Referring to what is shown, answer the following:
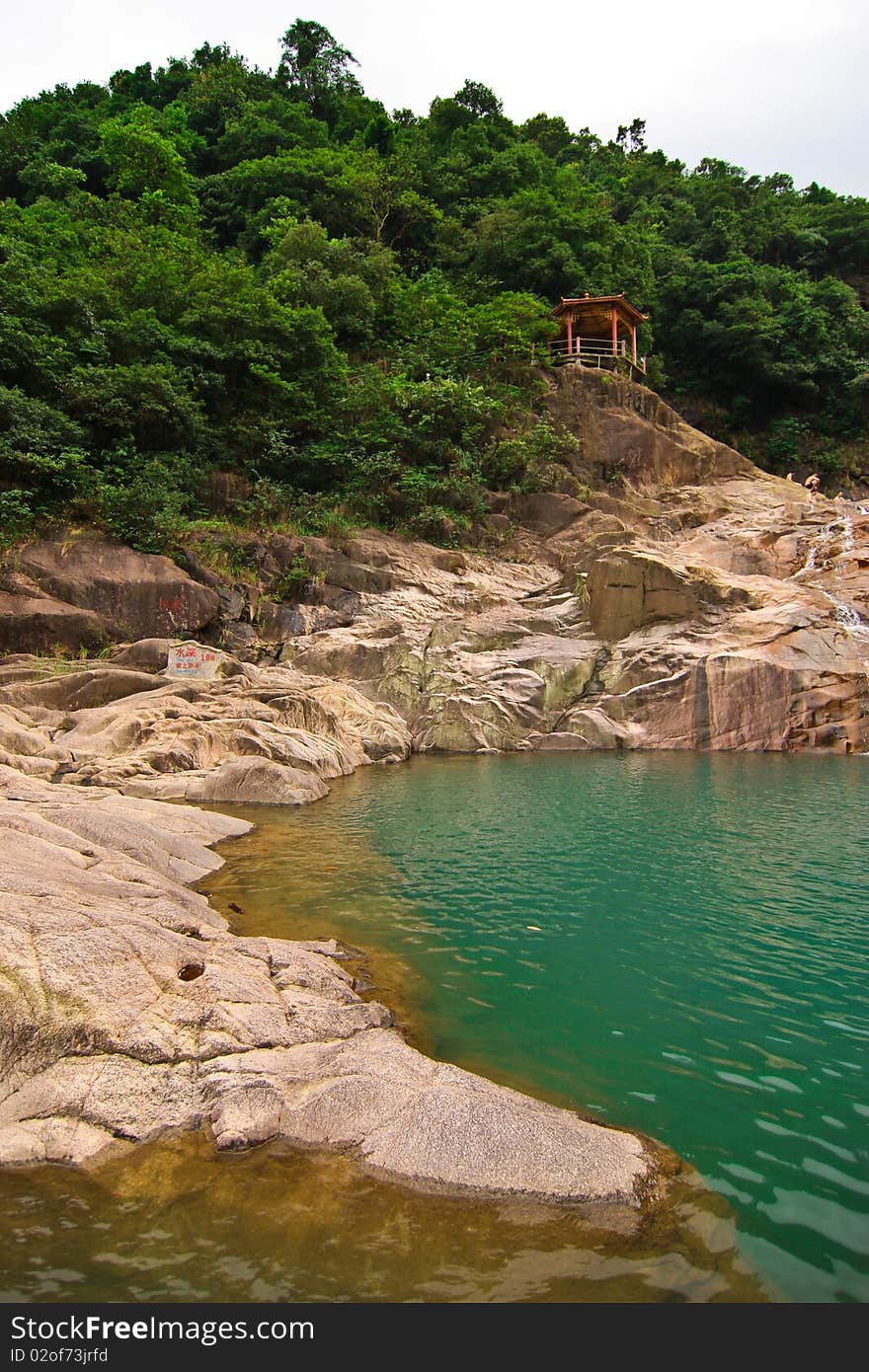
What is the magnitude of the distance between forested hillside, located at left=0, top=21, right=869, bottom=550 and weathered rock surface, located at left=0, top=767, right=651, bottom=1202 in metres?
17.9

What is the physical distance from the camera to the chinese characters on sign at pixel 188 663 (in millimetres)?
17906

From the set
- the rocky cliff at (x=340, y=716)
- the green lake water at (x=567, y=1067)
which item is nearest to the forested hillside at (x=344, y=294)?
the rocky cliff at (x=340, y=716)

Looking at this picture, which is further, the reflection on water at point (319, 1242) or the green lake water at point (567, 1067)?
the green lake water at point (567, 1067)

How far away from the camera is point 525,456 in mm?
28703

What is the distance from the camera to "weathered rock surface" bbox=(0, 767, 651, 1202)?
12.3 ft

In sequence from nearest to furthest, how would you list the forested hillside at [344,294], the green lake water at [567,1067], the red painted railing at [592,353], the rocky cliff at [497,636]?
the green lake water at [567,1067]
the rocky cliff at [497,636]
the forested hillside at [344,294]
the red painted railing at [592,353]

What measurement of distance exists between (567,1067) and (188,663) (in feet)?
49.2

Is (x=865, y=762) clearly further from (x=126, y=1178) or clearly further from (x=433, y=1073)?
(x=126, y=1178)

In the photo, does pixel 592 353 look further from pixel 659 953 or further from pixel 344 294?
pixel 659 953

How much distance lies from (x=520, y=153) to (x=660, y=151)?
876 inches

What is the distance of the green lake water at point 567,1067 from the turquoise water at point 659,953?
21 mm

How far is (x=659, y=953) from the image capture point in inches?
259

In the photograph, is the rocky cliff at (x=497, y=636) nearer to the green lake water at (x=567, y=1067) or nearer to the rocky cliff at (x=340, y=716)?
the rocky cliff at (x=340, y=716)

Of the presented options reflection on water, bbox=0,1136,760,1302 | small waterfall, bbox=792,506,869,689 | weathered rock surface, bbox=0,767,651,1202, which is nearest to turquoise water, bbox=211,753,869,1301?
reflection on water, bbox=0,1136,760,1302
